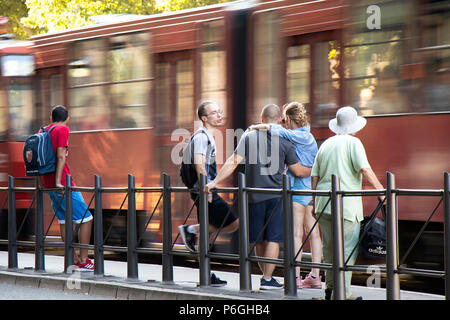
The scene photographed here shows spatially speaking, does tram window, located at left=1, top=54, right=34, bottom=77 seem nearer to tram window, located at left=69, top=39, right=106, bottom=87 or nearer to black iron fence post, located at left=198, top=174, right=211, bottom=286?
tram window, located at left=69, top=39, right=106, bottom=87

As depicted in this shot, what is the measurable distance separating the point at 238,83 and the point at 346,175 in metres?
4.78

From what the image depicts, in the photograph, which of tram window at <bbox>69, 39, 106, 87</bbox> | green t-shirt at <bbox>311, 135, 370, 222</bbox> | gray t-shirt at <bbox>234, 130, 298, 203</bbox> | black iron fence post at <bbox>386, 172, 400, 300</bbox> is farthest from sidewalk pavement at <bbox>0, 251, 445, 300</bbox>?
tram window at <bbox>69, 39, 106, 87</bbox>

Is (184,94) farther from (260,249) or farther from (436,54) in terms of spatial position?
(260,249)

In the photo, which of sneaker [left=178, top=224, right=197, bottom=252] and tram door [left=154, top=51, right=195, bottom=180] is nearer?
sneaker [left=178, top=224, right=197, bottom=252]

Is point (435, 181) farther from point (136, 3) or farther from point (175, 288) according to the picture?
point (136, 3)

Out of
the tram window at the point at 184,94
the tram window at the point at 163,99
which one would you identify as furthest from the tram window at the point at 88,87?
the tram window at the point at 184,94

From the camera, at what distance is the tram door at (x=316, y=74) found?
37.8 feet

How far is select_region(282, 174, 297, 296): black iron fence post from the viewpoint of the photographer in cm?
864

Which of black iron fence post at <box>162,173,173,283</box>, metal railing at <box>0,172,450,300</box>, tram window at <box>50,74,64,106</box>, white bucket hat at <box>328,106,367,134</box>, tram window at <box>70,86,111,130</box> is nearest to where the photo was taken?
metal railing at <box>0,172,450,300</box>

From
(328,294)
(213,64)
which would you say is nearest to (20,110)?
(213,64)

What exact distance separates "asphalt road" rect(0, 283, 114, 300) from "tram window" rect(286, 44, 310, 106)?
144 inches

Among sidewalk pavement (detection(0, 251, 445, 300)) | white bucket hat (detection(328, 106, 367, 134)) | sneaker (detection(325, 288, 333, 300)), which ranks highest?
white bucket hat (detection(328, 106, 367, 134))

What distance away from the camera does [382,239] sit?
8.24m
